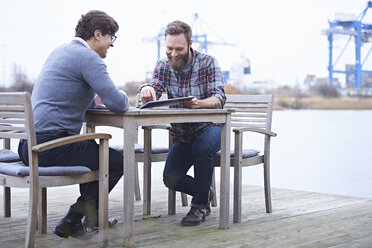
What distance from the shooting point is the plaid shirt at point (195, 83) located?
2.63m

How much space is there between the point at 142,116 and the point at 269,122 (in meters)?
0.99

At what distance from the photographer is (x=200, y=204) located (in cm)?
256

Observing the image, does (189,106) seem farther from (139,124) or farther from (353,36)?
(353,36)

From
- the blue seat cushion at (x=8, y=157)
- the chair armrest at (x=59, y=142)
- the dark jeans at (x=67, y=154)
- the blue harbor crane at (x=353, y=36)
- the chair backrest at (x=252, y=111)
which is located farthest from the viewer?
the blue harbor crane at (x=353, y=36)

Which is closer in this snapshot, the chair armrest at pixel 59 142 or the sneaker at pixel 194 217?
the chair armrest at pixel 59 142

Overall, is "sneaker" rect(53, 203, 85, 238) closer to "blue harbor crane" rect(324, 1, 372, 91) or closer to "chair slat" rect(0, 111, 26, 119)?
"chair slat" rect(0, 111, 26, 119)

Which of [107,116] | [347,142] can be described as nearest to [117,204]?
[107,116]

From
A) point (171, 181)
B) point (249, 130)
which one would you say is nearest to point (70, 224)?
point (171, 181)

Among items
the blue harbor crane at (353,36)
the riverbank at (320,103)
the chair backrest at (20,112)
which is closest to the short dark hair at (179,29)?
the chair backrest at (20,112)

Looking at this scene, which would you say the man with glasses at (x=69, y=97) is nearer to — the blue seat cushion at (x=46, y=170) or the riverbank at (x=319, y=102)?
the blue seat cushion at (x=46, y=170)

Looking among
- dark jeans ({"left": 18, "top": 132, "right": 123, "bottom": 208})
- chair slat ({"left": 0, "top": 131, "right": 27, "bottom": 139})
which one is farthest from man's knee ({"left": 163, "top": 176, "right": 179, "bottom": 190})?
chair slat ({"left": 0, "top": 131, "right": 27, "bottom": 139})

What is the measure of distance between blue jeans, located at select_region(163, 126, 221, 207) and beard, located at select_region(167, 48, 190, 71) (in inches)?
12.7

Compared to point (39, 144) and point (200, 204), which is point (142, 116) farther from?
point (200, 204)

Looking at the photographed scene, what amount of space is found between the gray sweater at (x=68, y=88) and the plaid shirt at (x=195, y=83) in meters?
0.61
